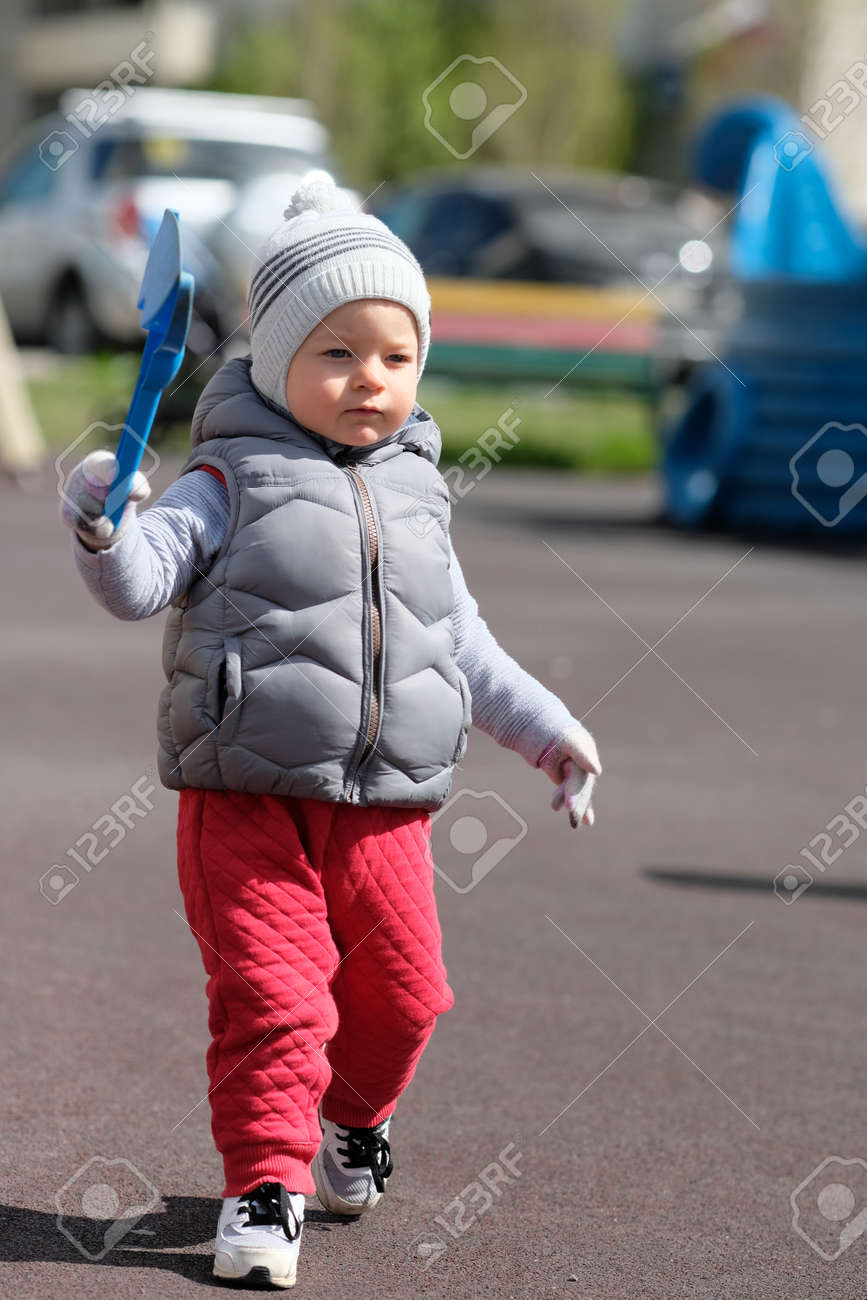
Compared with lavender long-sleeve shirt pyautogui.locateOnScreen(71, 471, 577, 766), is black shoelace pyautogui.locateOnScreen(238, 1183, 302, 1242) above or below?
below

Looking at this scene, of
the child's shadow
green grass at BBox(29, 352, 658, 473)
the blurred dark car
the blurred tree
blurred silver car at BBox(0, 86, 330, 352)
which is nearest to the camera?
the child's shadow

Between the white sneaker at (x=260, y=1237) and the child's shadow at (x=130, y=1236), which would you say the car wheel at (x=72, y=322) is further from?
the white sneaker at (x=260, y=1237)

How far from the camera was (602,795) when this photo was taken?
6664 mm

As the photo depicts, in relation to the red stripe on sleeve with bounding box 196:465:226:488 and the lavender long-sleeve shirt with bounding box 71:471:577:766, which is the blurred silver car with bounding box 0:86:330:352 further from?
the red stripe on sleeve with bounding box 196:465:226:488

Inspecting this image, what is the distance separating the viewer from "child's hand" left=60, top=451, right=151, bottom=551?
2.96 metres

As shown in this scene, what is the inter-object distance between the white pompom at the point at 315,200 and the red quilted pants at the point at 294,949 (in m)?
0.91

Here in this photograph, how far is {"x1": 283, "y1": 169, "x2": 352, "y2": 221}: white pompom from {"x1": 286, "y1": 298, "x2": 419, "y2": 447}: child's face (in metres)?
0.23

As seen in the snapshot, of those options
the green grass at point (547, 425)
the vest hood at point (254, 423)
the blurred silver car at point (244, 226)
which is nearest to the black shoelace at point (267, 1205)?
the vest hood at point (254, 423)

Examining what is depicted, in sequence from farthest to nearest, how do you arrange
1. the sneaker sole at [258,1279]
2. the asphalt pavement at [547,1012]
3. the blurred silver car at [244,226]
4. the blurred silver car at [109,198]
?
the blurred silver car at [109,198] < the blurred silver car at [244,226] < the asphalt pavement at [547,1012] < the sneaker sole at [258,1279]

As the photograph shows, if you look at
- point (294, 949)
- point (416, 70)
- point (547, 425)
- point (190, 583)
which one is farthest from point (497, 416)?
point (416, 70)

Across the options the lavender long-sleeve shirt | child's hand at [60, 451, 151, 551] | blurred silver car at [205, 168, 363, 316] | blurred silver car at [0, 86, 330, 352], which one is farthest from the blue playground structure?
child's hand at [60, 451, 151, 551]

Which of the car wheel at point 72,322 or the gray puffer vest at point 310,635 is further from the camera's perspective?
the car wheel at point 72,322

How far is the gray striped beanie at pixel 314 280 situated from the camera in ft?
10.7

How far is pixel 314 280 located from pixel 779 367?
9.87 m
